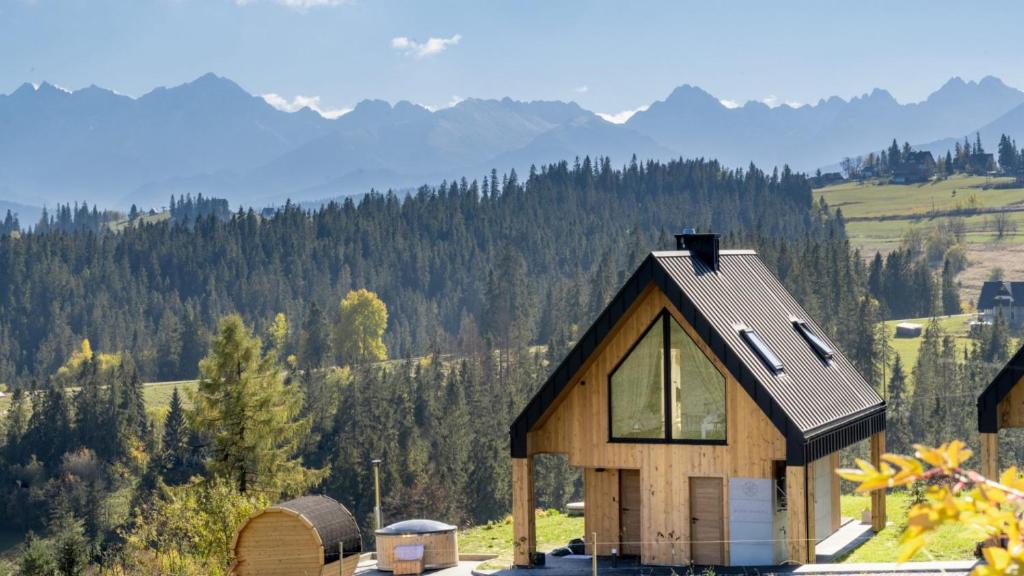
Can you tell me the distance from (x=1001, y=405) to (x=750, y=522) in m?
4.97

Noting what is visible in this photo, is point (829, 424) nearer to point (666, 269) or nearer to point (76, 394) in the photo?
point (666, 269)

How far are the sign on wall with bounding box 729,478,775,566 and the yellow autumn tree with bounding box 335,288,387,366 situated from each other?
158 m

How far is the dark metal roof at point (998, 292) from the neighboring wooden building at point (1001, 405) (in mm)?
157633

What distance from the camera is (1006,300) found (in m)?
176

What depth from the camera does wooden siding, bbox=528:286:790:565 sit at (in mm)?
25438

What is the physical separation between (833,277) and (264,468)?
10471cm

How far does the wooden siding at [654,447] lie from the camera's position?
25438mm

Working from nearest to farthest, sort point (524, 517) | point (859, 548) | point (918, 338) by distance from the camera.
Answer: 1. point (524, 517)
2. point (859, 548)
3. point (918, 338)

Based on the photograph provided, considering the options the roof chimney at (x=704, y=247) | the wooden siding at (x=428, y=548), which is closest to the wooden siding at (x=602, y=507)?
the wooden siding at (x=428, y=548)

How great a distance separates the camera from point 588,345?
26172 millimetres

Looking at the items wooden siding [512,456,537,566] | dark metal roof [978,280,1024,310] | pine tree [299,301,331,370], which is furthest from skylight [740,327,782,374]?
dark metal roof [978,280,1024,310]

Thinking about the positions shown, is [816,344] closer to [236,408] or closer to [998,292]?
[236,408]

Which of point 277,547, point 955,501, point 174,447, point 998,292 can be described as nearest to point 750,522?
point 277,547

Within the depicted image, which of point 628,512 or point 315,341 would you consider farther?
point 315,341
